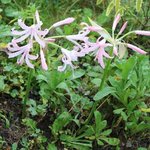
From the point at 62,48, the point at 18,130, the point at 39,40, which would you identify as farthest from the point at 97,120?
the point at 39,40

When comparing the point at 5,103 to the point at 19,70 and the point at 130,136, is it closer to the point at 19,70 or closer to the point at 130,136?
the point at 19,70

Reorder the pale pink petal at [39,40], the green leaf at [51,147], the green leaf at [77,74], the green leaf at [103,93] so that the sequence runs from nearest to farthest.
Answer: the pale pink petal at [39,40] < the green leaf at [103,93] < the green leaf at [51,147] < the green leaf at [77,74]

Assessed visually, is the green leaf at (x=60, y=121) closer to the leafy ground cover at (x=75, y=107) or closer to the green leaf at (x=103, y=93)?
the leafy ground cover at (x=75, y=107)

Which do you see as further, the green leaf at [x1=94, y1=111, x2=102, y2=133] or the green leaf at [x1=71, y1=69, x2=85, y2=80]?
the green leaf at [x1=71, y1=69, x2=85, y2=80]

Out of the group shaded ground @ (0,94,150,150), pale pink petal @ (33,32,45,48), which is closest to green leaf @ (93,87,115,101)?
shaded ground @ (0,94,150,150)

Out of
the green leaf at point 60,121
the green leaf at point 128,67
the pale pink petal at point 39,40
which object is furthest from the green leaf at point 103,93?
the pale pink petal at point 39,40

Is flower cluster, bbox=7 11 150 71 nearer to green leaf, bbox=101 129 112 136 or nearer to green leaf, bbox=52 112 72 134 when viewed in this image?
green leaf, bbox=52 112 72 134

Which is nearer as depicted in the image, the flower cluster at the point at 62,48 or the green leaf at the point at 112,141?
the flower cluster at the point at 62,48

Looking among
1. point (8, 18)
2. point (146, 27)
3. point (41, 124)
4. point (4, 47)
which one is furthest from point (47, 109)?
point (146, 27)
